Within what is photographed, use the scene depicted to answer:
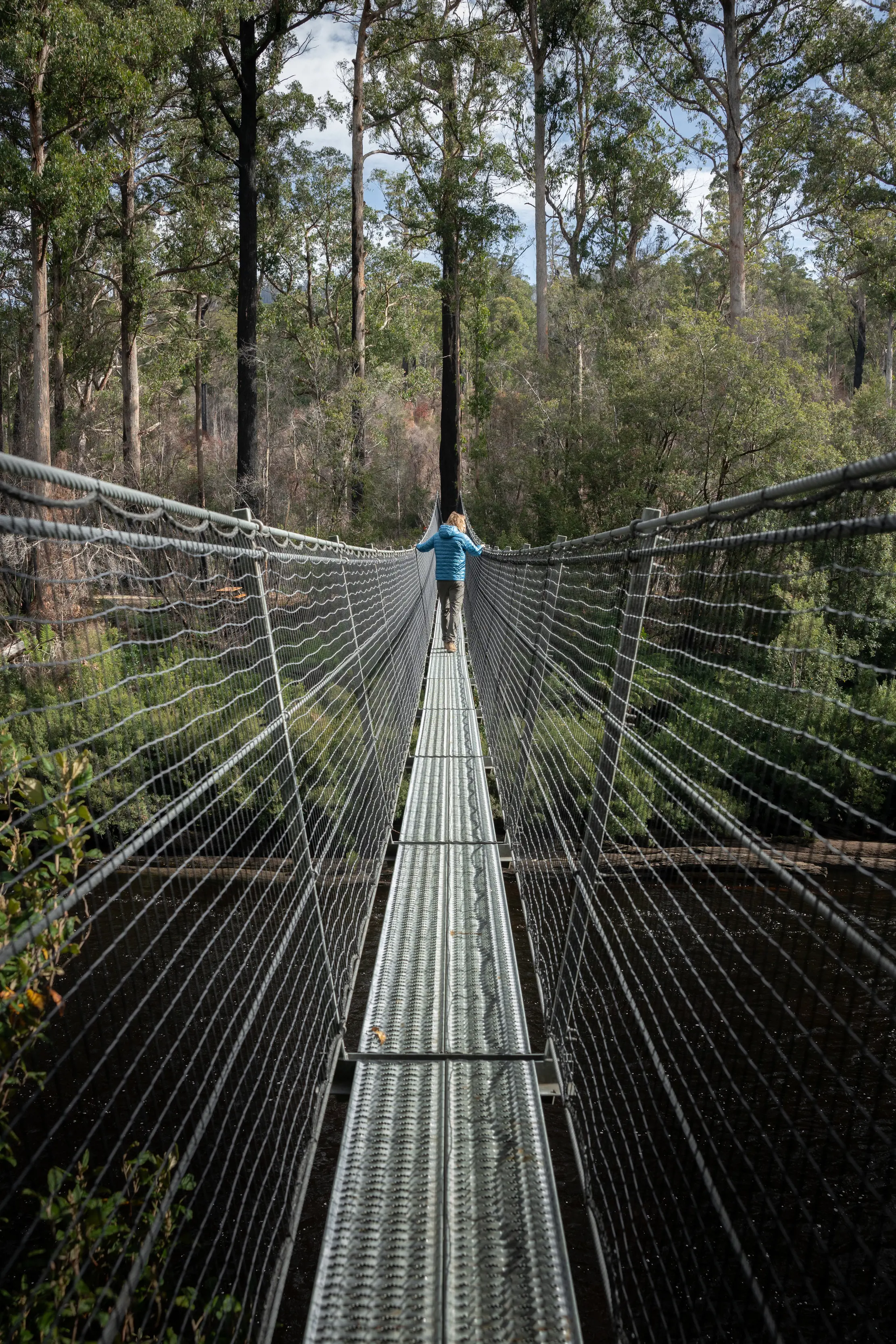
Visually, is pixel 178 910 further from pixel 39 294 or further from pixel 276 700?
pixel 39 294

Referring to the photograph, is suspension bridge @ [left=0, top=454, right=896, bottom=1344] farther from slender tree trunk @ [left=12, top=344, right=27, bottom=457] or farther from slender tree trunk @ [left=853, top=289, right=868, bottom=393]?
slender tree trunk @ [left=853, top=289, right=868, bottom=393]

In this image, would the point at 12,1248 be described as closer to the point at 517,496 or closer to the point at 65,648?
the point at 65,648

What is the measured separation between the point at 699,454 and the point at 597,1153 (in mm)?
11822

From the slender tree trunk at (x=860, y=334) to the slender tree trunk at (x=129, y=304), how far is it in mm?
22908

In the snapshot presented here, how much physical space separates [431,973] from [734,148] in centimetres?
1808

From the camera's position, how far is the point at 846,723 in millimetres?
1171

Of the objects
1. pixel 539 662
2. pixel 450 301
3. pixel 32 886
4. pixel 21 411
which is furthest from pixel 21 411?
pixel 32 886

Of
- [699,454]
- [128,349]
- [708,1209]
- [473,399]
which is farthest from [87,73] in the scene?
[708,1209]

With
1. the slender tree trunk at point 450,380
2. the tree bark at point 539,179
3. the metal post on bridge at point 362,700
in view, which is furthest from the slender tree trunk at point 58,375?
the metal post on bridge at point 362,700

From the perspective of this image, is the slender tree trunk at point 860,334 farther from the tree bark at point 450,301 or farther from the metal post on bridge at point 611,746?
the metal post on bridge at point 611,746

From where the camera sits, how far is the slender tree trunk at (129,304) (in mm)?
18406

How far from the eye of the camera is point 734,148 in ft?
56.0

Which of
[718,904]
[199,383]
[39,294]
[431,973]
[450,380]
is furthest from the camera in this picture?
[199,383]

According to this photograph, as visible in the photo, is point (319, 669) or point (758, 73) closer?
point (319, 669)
